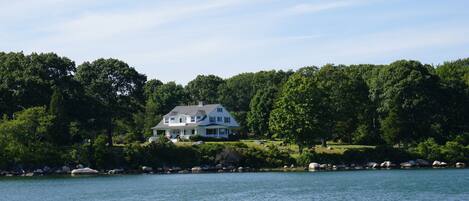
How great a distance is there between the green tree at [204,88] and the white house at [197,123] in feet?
99.0

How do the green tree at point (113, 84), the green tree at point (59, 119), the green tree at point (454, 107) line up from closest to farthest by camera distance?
the green tree at point (59, 119) < the green tree at point (454, 107) < the green tree at point (113, 84)

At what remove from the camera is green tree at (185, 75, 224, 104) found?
140 metres

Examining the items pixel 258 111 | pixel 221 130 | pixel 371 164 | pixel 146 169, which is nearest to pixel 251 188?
pixel 146 169

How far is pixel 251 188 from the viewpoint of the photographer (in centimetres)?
5266

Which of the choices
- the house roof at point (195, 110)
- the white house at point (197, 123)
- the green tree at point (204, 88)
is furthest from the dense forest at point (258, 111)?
the green tree at point (204, 88)

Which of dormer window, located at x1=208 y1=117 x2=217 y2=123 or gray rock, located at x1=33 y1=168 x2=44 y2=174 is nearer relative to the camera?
gray rock, located at x1=33 y1=168 x2=44 y2=174

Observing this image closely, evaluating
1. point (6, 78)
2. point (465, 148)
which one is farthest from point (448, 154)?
point (6, 78)

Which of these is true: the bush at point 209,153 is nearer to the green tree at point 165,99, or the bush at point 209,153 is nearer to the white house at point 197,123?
the white house at point 197,123

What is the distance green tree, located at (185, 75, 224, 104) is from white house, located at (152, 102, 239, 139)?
30179 millimetres

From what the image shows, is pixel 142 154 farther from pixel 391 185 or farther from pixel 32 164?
pixel 391 185

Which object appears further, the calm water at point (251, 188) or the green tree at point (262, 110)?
the green tree at point (262, 110)

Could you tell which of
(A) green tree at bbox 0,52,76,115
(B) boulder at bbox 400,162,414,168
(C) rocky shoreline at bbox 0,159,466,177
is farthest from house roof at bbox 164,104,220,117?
(B) boulder at bbox 400,162,414,168

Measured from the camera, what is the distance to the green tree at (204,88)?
14010 cm

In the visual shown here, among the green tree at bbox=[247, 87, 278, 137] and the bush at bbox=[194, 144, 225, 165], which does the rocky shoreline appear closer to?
the bush at bbox=[194, 144, 225, 165]
